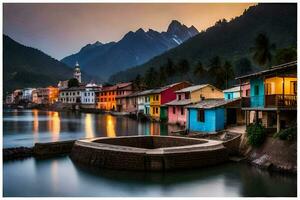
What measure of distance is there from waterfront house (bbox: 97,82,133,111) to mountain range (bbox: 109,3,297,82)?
57.1 m

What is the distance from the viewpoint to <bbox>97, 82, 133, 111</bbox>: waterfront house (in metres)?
96.5

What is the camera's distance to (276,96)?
72.3 feet

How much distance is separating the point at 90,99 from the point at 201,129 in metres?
86.2

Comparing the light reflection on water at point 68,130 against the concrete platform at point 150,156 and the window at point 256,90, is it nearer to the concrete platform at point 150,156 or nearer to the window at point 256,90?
the concrete platform at point 150,156

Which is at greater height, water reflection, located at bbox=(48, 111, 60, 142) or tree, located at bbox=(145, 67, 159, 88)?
tree, located at bbox=(145, 67, 159, 88)

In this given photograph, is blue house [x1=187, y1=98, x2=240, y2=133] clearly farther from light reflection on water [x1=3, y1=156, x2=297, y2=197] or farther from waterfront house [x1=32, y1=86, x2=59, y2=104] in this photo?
waterfront house [x1=32, y1=86, x2=59, y2=104]

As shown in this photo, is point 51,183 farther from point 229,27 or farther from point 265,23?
point 229,27

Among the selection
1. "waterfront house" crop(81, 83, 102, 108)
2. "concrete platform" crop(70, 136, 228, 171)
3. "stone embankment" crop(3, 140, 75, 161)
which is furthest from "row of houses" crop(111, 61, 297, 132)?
"waterfront house" crop(81, 83, 102, 108)

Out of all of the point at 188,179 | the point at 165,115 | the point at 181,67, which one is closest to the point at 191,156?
the point at 188,179

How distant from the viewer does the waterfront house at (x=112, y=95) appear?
96500mm

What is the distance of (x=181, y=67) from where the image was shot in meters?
90.0

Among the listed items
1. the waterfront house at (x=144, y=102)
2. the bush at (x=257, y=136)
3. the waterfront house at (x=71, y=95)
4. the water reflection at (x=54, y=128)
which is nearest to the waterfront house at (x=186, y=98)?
the water reflection at (x=54, y=128)

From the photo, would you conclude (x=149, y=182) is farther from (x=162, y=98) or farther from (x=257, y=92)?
(x=162, y=98)

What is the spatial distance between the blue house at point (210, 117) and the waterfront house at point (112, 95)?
181ft
